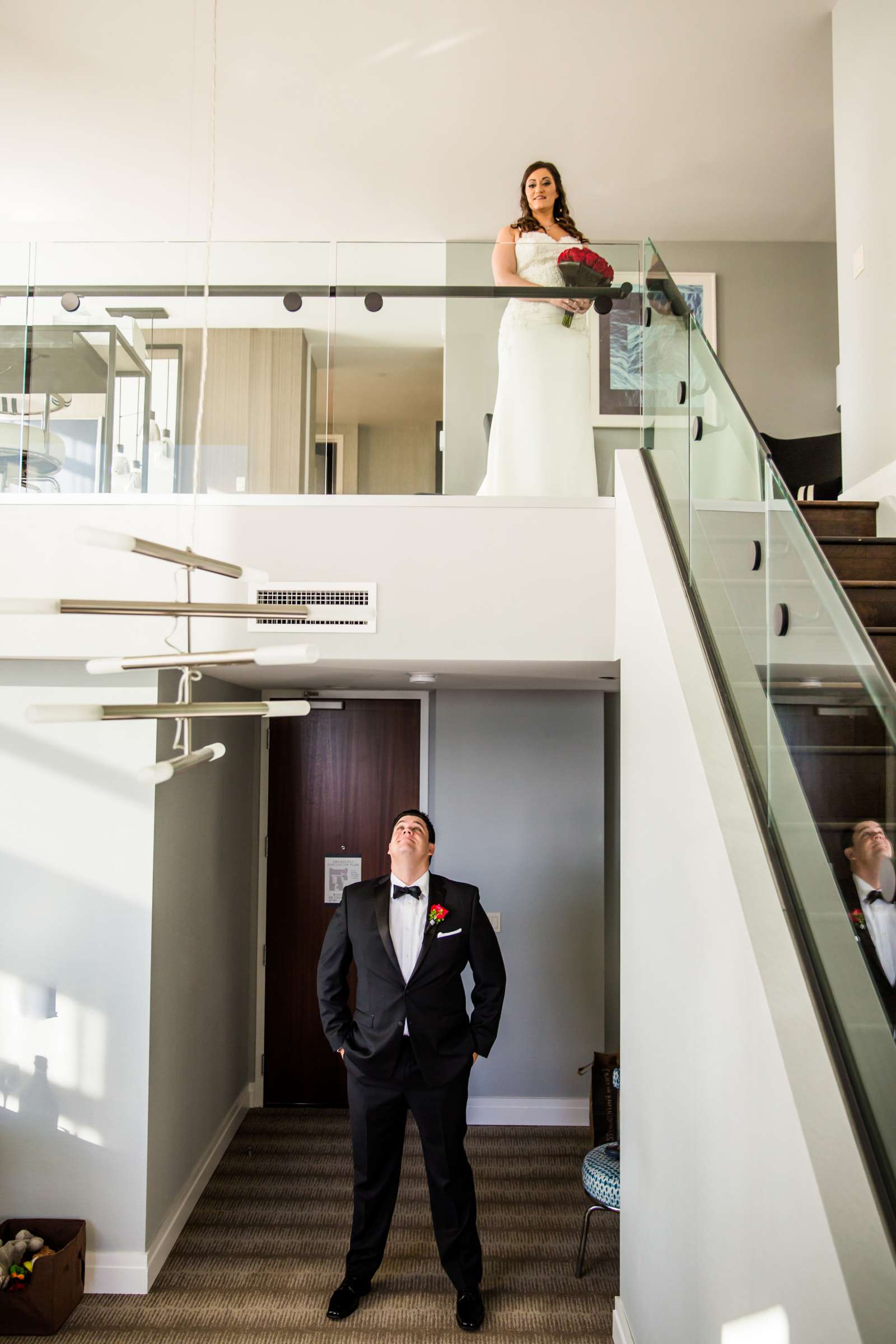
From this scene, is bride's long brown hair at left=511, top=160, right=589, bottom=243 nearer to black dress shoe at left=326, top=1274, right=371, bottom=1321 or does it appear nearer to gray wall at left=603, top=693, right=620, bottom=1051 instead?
gray wall at left=603, top=693, right=620, bottom=1051

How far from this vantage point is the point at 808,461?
4684 mm

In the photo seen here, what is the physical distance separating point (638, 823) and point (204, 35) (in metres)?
3.90

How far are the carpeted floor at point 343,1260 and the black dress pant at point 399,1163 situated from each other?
189mm

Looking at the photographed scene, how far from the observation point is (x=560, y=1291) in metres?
3.47

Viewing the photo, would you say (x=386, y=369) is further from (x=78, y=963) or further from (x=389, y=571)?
(x=78, y=963)

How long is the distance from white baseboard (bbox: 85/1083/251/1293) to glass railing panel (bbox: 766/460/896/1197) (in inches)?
117

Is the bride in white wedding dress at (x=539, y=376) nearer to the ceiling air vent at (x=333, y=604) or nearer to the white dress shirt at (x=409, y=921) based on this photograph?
the ceiling air vent at (x=333, y=604)

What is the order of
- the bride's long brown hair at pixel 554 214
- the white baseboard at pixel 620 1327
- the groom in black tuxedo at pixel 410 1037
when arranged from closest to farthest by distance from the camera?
1. the white baseboard at pixel 620 1327
2. the groom in black tuxedo at pixel 410 1037
3. the bride's long brown hair at pixel 554 214

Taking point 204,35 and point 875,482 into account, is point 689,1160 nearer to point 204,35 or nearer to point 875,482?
point 875,482

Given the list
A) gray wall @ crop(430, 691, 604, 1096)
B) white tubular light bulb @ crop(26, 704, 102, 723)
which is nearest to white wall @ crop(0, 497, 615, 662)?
white tubular light bulb @ crop(26, 704, 102, 723)

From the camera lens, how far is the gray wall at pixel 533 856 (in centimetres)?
500

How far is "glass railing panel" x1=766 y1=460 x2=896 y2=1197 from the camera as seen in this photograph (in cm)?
139

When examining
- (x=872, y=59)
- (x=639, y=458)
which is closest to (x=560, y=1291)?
(x=639, y=458)

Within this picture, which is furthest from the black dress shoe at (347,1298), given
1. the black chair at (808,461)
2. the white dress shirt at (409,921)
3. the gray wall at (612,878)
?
the black chair at (808,461)
